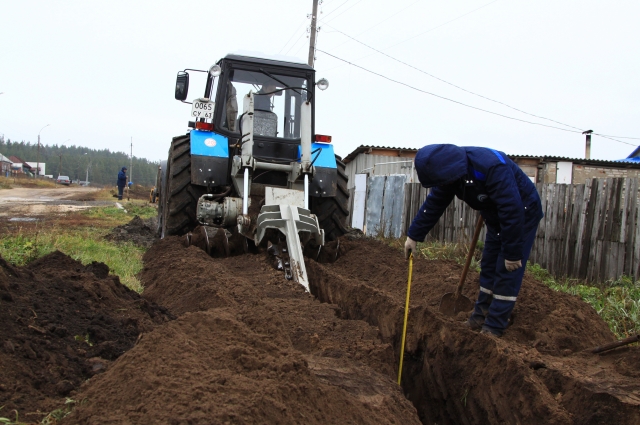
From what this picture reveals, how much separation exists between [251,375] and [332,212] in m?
5.49

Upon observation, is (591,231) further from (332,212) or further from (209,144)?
(209,144)

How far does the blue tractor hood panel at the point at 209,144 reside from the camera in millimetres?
7293

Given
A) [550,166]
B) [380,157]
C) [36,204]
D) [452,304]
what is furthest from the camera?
[380,157]

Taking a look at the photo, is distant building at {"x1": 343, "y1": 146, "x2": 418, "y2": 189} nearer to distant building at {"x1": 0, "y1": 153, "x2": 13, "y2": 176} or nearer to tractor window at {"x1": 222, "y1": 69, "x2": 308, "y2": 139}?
tractor window at {"x1": 222, "y1": 69, "x2": 308, "y2": 139}

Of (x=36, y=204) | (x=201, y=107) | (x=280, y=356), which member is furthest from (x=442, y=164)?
(x=36, y=204)

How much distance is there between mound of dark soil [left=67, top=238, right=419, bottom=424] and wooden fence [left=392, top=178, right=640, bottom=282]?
4.07m

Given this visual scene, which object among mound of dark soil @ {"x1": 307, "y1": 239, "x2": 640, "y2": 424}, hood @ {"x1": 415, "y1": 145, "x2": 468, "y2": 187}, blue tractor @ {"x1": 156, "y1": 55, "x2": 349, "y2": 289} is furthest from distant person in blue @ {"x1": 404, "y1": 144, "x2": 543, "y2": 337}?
blue tractor @ {"x1": 156, "y1": 55, "x2": 349, "y2": 289}

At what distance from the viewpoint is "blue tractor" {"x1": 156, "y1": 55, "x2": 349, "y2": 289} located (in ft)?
22.0

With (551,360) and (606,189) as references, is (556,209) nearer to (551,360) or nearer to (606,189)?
(606,189)

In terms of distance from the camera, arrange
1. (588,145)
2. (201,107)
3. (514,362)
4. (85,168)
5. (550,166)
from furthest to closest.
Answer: (85,168) < (588,145) < (550,166) < (201,107) < (514,362)

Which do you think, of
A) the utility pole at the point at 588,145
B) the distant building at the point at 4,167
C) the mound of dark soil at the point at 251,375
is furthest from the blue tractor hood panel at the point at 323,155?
the distant building at the point at 4,167

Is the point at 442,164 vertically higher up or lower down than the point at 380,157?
lower down

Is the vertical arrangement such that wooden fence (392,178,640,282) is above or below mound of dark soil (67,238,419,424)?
above

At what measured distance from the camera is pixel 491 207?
447cm
